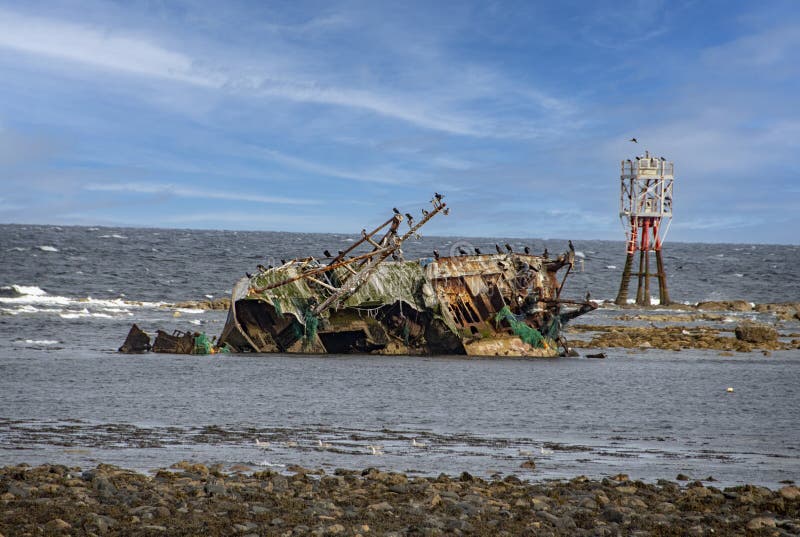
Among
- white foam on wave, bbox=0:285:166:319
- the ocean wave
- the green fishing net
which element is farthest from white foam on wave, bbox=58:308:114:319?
the green fishing net

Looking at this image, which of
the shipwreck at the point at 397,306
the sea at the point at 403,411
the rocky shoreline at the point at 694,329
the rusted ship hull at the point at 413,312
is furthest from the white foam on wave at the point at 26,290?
the rocky shoreline at the point at 694,329

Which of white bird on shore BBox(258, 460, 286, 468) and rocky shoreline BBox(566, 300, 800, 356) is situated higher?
white bird on shore BBox(258, 460, 286, 468)

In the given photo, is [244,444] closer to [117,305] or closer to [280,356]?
[280,356]

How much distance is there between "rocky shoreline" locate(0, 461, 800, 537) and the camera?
35.4 feet

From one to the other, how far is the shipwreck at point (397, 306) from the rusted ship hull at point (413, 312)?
4cm

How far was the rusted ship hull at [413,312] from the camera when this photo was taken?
1357 inches

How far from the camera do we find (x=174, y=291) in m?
71.8

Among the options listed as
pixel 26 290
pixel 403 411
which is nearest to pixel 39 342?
pixel 403 411

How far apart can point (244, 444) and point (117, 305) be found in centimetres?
4559

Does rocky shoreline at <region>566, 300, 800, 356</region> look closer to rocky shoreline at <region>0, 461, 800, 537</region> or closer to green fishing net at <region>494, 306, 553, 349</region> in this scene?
green fishing net at <region>494, 306, 553, 349</region>

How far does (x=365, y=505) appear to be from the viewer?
12.0 metres

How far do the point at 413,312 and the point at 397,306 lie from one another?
0.69 metres

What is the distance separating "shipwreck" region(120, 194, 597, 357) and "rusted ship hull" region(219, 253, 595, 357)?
0.12ft

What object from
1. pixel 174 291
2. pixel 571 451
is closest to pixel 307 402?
pixel 571 451
